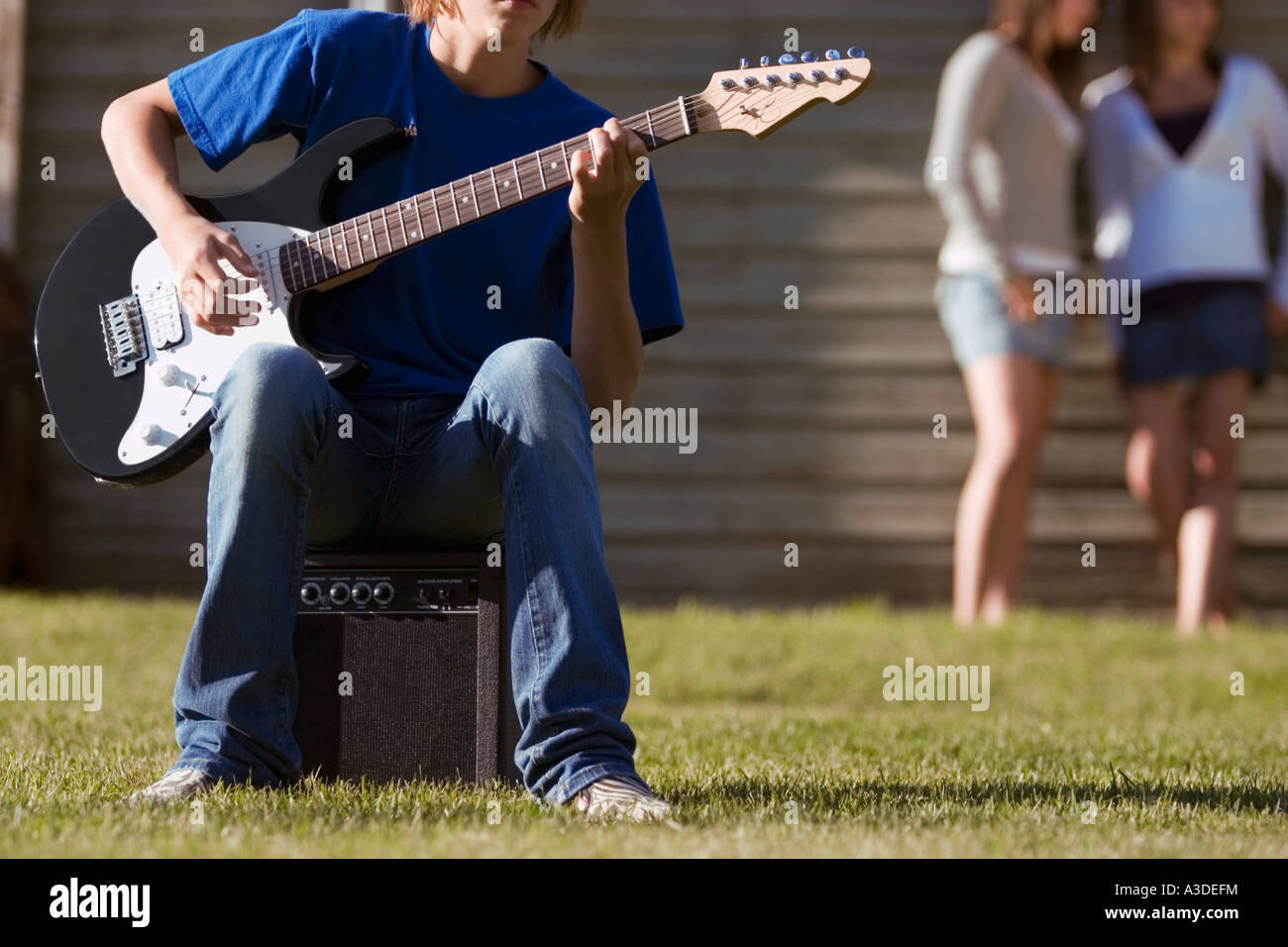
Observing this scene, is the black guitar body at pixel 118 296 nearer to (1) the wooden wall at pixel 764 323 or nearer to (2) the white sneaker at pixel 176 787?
(2) the white sneaker at pixel 176 787

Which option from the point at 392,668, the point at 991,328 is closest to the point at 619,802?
the point at 392,668

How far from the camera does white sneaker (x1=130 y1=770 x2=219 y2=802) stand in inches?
77.8

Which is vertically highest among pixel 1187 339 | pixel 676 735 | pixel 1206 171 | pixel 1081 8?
pixel 1081 8

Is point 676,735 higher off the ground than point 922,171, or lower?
lower

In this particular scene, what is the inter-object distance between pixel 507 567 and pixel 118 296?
803 millimetres

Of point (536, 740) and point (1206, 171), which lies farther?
point (1206, 171)

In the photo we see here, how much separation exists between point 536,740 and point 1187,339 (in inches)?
147

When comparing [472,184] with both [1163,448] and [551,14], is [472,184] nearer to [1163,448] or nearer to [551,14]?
[551,14]

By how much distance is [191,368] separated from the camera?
233 centimetres

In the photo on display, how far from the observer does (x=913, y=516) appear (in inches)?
225

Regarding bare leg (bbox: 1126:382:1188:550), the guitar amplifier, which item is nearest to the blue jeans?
the guitar amplifier

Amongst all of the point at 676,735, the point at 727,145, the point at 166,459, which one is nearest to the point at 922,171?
the point at 727,145
